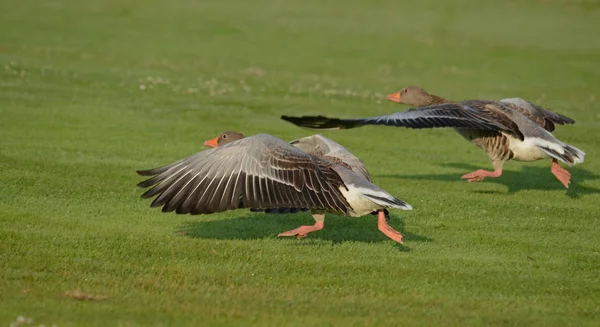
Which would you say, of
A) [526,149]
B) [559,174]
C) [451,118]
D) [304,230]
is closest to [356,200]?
[304,230]

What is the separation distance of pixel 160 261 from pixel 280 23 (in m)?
28.3

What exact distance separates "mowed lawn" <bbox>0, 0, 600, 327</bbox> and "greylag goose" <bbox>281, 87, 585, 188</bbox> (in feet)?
2.14

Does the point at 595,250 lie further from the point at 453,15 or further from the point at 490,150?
the point at 453,15

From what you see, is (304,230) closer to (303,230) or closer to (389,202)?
(303,230)

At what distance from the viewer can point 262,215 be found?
40.6ft

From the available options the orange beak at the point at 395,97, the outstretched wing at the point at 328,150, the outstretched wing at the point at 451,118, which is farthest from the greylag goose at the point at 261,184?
the orange beak at the point at 395,97

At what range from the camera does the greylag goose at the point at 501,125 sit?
13273 mm

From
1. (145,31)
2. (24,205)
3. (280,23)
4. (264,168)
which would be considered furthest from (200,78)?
(264,168)

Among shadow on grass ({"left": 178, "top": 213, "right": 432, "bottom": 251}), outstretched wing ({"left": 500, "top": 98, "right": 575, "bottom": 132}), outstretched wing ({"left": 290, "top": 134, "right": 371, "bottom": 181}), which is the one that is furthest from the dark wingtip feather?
outstretched wing ({"left": 500, "top": 98, "right": 575, "bottom": 132})

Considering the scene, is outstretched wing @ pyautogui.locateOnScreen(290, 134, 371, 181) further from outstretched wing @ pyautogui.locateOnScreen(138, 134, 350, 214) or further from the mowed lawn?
the mowed lawn

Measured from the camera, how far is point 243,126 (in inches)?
774

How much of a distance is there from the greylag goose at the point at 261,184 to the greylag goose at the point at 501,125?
2572 millimetres

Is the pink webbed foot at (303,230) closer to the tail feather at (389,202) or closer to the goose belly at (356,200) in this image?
the goose belly at (356,200)

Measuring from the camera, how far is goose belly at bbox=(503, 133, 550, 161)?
1426cm
